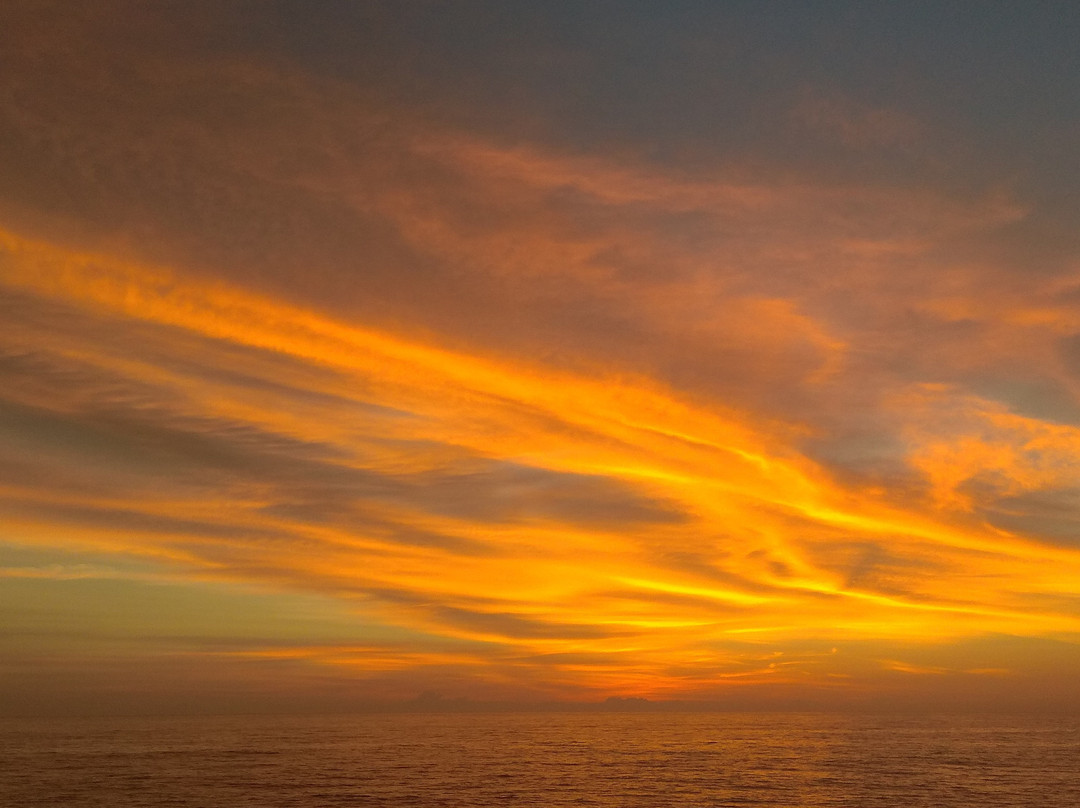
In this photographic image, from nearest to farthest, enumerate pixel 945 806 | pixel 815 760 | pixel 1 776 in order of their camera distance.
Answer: pixel 945 806
pixel 1 776
pixel 815 760

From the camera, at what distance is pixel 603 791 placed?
87812 millimetres

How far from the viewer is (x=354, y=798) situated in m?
82.2

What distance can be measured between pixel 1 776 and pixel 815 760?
111 meters

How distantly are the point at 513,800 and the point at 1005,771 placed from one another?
228 feet

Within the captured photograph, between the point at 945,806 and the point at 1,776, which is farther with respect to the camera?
the point at 1,776

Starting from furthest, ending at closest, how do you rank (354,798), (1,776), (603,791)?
1. (1,776)
2. (603,791)
3. (354,798)

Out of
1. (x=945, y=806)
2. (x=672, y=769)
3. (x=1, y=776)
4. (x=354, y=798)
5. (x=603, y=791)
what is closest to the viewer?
(x=945, y=806)

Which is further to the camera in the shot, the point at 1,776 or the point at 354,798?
the point at 1,776

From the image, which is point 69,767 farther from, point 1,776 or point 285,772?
point 285,772

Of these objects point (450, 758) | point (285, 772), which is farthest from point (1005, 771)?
point (285, 772)

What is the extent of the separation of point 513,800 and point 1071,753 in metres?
112

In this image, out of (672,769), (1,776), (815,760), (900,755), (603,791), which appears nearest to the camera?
(603,791)

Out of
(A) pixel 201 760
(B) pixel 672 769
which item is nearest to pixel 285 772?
(A) pixel 201 760

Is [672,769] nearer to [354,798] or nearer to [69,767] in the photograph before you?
[354,798]
